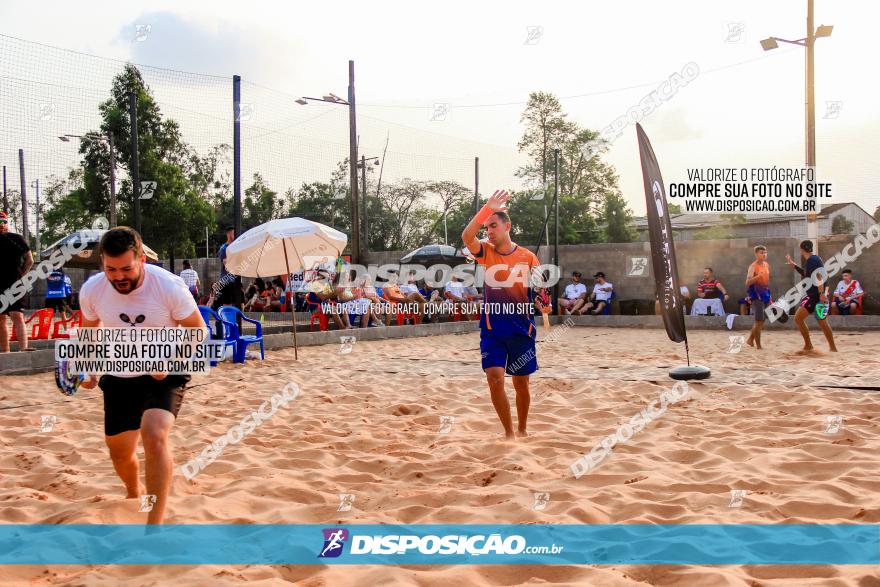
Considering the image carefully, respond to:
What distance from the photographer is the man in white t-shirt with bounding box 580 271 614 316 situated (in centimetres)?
1752

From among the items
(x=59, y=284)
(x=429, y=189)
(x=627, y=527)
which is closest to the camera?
(x=627, y=527)

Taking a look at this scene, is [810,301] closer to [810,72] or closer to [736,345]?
[736,345]

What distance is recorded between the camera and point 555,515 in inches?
125

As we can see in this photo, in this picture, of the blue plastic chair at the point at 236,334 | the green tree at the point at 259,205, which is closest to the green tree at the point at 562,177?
the green tree at the point at 259,205

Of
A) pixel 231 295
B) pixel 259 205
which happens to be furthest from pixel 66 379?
pixel 259 205

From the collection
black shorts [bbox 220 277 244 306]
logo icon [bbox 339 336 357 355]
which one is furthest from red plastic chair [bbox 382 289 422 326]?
black shorts [bbox 220 277 244 306]

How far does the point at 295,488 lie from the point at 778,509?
2.50 metres

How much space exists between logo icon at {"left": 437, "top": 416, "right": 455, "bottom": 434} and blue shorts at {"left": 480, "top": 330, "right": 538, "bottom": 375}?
0.69m

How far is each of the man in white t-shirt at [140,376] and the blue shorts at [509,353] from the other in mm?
2172

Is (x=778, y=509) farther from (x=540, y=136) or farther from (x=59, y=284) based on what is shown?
(x=540, y=136)

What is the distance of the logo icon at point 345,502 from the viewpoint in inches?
133

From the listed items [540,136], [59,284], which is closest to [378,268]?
[59,284]

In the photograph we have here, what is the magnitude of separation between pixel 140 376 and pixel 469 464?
204 centimetres

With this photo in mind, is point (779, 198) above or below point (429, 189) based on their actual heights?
below
